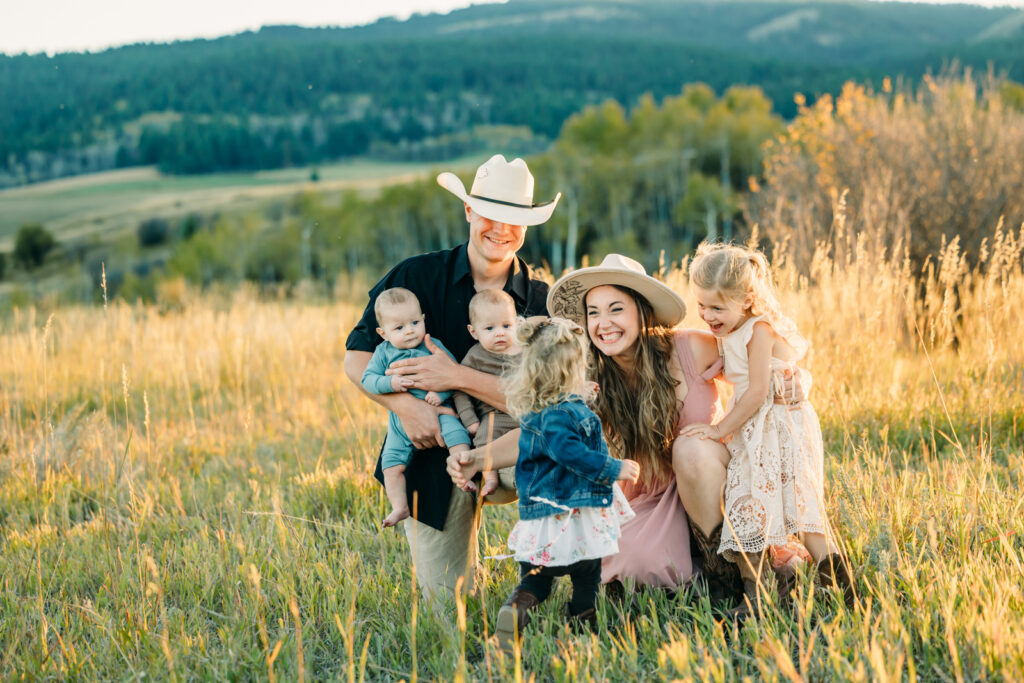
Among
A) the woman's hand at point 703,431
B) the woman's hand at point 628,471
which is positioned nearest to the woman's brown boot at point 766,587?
the woman's hand at point 703,431

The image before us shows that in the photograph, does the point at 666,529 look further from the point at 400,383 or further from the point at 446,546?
the point at 400,383

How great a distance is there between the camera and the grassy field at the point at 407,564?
2.29 m

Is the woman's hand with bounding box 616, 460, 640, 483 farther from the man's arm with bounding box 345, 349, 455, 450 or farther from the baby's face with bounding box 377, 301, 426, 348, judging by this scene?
the baby's face with bounding box 377, 301, 426, 348

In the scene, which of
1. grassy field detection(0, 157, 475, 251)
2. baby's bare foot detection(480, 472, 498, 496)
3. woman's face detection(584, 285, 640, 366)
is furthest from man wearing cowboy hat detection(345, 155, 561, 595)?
grassy field detection(0, 157, 475, 251)

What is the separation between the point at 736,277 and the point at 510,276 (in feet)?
3.59

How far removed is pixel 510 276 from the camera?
11.3 ft

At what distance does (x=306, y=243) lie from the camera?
2635 inches

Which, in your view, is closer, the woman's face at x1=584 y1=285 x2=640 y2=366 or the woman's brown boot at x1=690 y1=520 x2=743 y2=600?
the woman's brown boot at x1=690 y1=520 x2=743 y2=600

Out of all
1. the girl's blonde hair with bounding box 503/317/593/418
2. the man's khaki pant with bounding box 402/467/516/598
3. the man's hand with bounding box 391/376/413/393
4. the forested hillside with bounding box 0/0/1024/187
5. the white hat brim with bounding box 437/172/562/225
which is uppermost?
the forested hillside with bounding box 0/0/1024/187

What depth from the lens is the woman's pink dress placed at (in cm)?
292

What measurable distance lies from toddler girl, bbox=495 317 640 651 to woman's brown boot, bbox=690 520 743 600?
0.50m

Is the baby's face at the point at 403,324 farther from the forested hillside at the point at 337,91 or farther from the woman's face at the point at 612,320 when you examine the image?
the forested hillside at the point at 337,91

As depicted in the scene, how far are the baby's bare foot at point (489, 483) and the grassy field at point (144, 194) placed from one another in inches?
3025

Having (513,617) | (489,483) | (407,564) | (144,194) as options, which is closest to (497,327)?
(489,483)
